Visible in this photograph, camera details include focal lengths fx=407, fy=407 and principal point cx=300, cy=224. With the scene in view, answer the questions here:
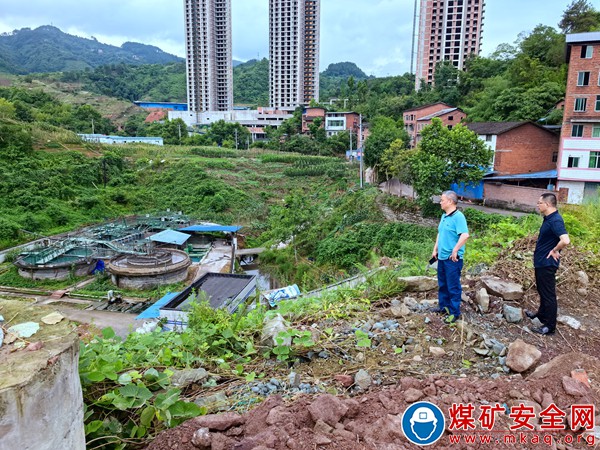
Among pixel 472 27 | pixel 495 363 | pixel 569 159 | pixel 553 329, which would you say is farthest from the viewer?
pixel 472 27

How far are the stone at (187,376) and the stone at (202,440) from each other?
603 millimetres

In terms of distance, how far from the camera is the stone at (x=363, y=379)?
2734mm

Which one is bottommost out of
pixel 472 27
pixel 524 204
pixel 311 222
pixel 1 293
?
pixel 1 293

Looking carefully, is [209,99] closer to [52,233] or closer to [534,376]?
[52,233]

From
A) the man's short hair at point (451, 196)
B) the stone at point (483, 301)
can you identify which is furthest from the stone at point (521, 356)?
the man's short hair at point (451, 196)

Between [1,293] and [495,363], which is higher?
[495,363]

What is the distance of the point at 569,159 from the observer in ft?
57.7

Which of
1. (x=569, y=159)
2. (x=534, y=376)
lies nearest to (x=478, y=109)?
(x=569, y=159)

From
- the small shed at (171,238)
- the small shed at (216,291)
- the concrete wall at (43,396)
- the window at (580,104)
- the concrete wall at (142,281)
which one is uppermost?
the window at (580,104)

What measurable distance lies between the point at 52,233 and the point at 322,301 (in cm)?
2086

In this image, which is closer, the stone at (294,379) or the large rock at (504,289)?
the stone at (294,379)

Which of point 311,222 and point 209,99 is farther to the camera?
point 209,99

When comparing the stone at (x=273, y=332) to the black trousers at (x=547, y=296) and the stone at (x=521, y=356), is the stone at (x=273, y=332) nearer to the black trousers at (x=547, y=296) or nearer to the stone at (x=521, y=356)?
the stone at (x=521, y=356)

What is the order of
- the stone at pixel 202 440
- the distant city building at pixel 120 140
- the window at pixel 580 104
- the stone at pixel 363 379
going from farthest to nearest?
1. the distant city building at pixel 120 140
2. the window at pixel 580 104
3. the stone at pixel 363 379
4. the stone at pixel 202 440
